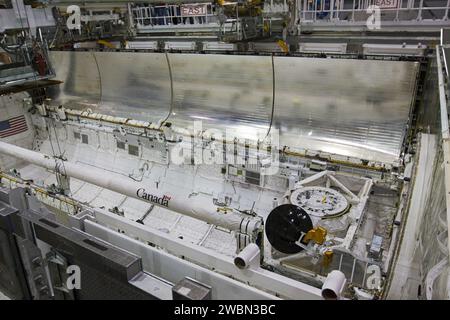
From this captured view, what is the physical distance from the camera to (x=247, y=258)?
5.47 feet

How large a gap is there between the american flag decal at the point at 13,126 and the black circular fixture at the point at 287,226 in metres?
5.84

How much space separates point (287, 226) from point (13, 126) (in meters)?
6.05

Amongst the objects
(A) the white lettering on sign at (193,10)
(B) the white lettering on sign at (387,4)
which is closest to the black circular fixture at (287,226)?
(B) the white lettering on sign at (387,4)

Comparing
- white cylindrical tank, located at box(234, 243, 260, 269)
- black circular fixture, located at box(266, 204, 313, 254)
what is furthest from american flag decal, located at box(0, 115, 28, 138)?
white cylindrical tank, located at box(234, 243, 260, 269)

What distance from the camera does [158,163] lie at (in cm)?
569

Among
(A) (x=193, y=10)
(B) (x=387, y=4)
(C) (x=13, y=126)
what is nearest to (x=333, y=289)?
(B) (x=387, y=4)

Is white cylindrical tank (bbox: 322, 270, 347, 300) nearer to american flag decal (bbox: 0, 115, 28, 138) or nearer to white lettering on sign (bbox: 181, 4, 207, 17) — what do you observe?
white lettering on sign (bbox: 181, 4, 207, 17)

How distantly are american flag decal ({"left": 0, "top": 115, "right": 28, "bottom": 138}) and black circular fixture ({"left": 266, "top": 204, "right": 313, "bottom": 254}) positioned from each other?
5839 millimetres

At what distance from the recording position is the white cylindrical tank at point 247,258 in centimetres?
166

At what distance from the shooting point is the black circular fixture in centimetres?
262

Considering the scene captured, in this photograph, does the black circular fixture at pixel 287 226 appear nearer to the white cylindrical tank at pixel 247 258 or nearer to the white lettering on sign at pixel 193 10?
the white cylindrical tank at pixel 247 258

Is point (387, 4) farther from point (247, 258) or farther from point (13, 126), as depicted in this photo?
point (13, 126)
